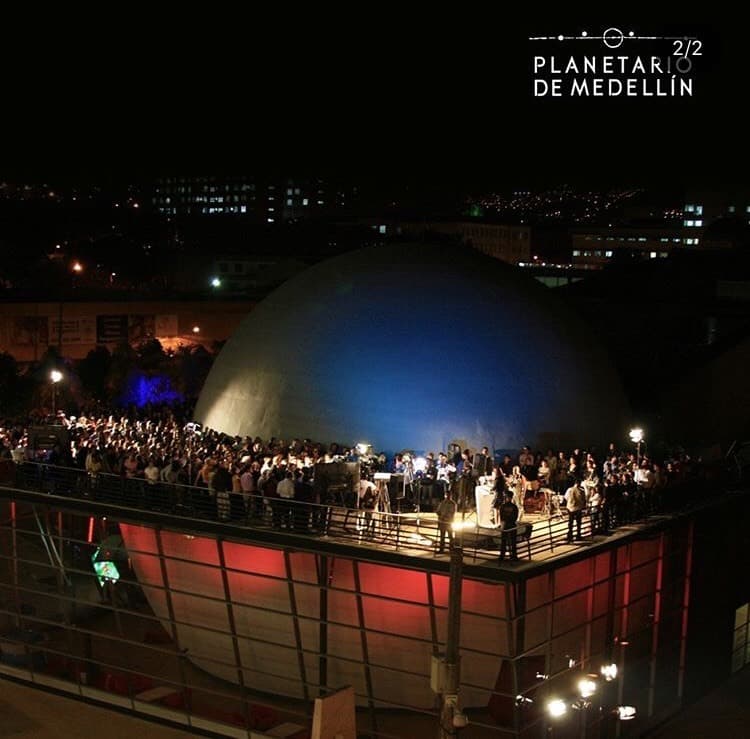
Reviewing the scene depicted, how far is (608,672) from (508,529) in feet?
13.6

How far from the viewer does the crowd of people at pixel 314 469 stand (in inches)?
828

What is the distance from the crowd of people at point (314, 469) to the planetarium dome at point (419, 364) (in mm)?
863

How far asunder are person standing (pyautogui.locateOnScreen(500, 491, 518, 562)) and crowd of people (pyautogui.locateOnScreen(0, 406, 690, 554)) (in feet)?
0.23

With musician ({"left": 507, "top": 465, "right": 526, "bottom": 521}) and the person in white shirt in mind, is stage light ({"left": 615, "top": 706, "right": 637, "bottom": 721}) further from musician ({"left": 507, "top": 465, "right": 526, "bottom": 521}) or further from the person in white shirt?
A: the person in white shirt

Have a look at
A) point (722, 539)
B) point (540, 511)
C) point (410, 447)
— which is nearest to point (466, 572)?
point (540, 511)

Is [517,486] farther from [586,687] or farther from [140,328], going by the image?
[140,328]

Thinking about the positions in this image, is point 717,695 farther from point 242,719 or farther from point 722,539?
point 242,719

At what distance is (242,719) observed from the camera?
72.9 ft

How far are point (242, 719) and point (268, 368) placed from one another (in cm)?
1079

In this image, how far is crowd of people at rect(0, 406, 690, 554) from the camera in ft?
69.0

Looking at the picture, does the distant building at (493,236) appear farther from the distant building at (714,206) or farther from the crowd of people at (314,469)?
the crowd of people at (314,469)

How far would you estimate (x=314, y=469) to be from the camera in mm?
22984

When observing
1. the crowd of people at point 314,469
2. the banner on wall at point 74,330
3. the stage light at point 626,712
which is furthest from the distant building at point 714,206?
the stage light at point 626,712

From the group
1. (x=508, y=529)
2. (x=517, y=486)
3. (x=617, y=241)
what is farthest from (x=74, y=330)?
(x=617, y=241)
